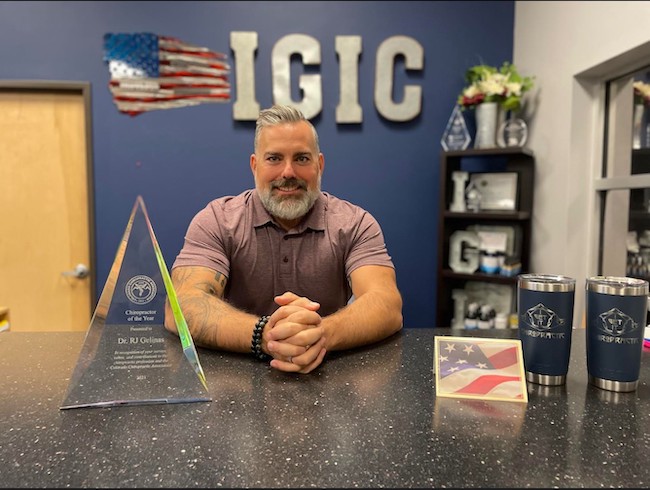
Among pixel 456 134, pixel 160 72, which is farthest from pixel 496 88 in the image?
pixel 160 72

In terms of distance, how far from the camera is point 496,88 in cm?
270

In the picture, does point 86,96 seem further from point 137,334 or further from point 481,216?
point 137,334

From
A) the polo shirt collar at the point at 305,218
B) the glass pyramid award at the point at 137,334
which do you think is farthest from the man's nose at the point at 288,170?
the glass pyramid award at the point at 137,334

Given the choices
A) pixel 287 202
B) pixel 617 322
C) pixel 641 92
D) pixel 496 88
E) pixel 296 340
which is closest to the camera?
pixel 617 322

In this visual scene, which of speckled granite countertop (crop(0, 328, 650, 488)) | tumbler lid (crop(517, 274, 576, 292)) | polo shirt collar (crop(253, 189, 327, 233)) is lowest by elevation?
speckled granite countertop (crop(0, 328, 650, 488))

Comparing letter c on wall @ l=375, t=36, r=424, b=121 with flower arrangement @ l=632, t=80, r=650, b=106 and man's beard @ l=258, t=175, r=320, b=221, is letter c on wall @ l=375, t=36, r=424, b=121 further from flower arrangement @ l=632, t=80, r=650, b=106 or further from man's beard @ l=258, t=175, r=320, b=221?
man's beard @ l=258, t=175, r=320, b=221

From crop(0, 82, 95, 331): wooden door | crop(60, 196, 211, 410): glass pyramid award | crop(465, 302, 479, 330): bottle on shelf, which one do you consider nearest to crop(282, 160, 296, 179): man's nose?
crop(60, 196, 211, 410): glass pyramid award

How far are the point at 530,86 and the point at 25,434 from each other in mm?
2780

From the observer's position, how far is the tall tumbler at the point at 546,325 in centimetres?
81

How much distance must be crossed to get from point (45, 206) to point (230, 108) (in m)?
1.25

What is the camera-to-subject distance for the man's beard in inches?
64.4

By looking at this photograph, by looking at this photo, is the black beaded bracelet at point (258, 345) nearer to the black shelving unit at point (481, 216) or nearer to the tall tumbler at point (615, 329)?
the tall tumbler at point (615, 329)

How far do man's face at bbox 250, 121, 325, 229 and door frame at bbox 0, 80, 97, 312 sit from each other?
1693 millimetres

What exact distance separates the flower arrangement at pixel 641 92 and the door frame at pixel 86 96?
2.85 metres
